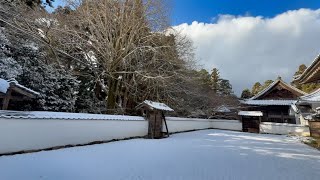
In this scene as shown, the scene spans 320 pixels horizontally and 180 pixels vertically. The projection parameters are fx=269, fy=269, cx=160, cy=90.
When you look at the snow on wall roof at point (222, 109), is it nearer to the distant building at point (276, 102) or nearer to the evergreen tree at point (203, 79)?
the distant building at point (276, 102)

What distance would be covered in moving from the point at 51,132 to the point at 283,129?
19.8 meters

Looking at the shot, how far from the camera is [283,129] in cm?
2269

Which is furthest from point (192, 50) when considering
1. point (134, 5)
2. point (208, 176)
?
point (208, 176)

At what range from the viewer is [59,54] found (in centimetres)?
1623

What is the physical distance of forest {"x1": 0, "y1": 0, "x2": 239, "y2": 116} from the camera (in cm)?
1398

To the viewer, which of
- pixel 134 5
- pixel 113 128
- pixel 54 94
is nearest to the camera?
pixel 113 128

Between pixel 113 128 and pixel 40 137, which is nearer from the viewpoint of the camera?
pixel 40 137

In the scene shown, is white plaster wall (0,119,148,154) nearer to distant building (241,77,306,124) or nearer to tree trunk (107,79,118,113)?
tree trunk (107,79,118,113)

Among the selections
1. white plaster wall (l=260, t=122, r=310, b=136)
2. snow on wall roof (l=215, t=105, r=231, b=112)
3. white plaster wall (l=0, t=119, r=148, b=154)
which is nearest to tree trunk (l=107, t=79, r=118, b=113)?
white plaster wall (l=0, t=119, r=148, b=154)

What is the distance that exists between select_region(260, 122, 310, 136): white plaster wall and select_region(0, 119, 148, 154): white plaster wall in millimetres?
15609

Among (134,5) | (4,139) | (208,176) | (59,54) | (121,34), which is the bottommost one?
(208,176)

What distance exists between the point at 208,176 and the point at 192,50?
13.9m

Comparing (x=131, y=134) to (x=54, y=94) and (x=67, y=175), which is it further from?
(x=67, y=175)

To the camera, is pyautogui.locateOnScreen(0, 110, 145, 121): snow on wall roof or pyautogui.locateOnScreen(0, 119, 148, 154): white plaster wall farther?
pyautogui.locateOnScreen(0, 110, 145, 121): snow on wall roof
